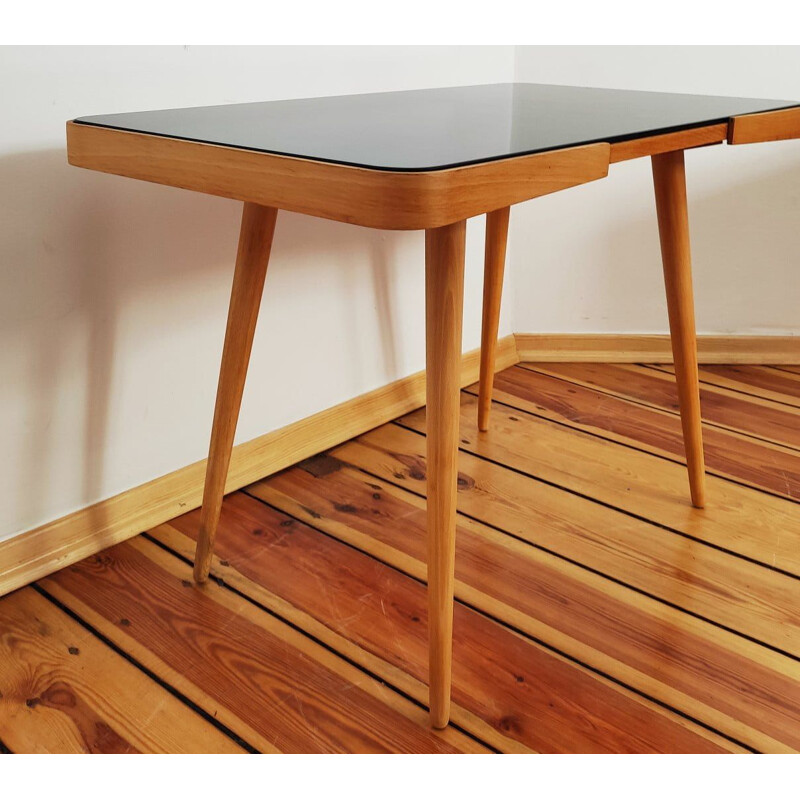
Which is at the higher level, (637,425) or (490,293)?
(490,293)

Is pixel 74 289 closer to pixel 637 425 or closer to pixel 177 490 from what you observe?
pixel 177 490

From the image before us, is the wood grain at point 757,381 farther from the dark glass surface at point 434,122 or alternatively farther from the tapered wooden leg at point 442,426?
the tapered wooden leg at point 442,426

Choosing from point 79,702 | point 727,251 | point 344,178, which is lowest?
point 79,702

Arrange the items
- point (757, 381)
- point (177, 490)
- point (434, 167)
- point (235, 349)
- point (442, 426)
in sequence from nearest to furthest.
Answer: point (434, 167) → point (442, 426) → point (235, 349) → point (177, 490) → point (757, 381)

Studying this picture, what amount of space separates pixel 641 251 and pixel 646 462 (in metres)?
0.52

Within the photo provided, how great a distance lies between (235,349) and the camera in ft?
3.22

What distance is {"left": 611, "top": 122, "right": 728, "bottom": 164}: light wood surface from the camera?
0.81m

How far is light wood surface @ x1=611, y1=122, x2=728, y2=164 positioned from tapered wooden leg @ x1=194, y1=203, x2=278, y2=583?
1.17ft

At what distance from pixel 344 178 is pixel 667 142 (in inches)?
15.5

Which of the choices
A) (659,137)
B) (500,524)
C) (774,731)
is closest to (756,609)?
(774,731)

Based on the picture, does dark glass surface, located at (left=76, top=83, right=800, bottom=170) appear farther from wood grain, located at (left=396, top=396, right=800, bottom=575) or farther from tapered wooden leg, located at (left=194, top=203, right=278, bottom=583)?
wood grain, located at (left=396, top=396, right=800, bottom=575)

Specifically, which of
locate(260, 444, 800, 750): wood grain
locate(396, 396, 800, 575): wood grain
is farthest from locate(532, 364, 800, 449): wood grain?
locate(260, 444, 800, 750): wood grain

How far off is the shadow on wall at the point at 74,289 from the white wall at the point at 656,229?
29.3 inches

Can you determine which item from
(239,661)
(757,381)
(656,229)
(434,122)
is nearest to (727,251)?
(656,229)
